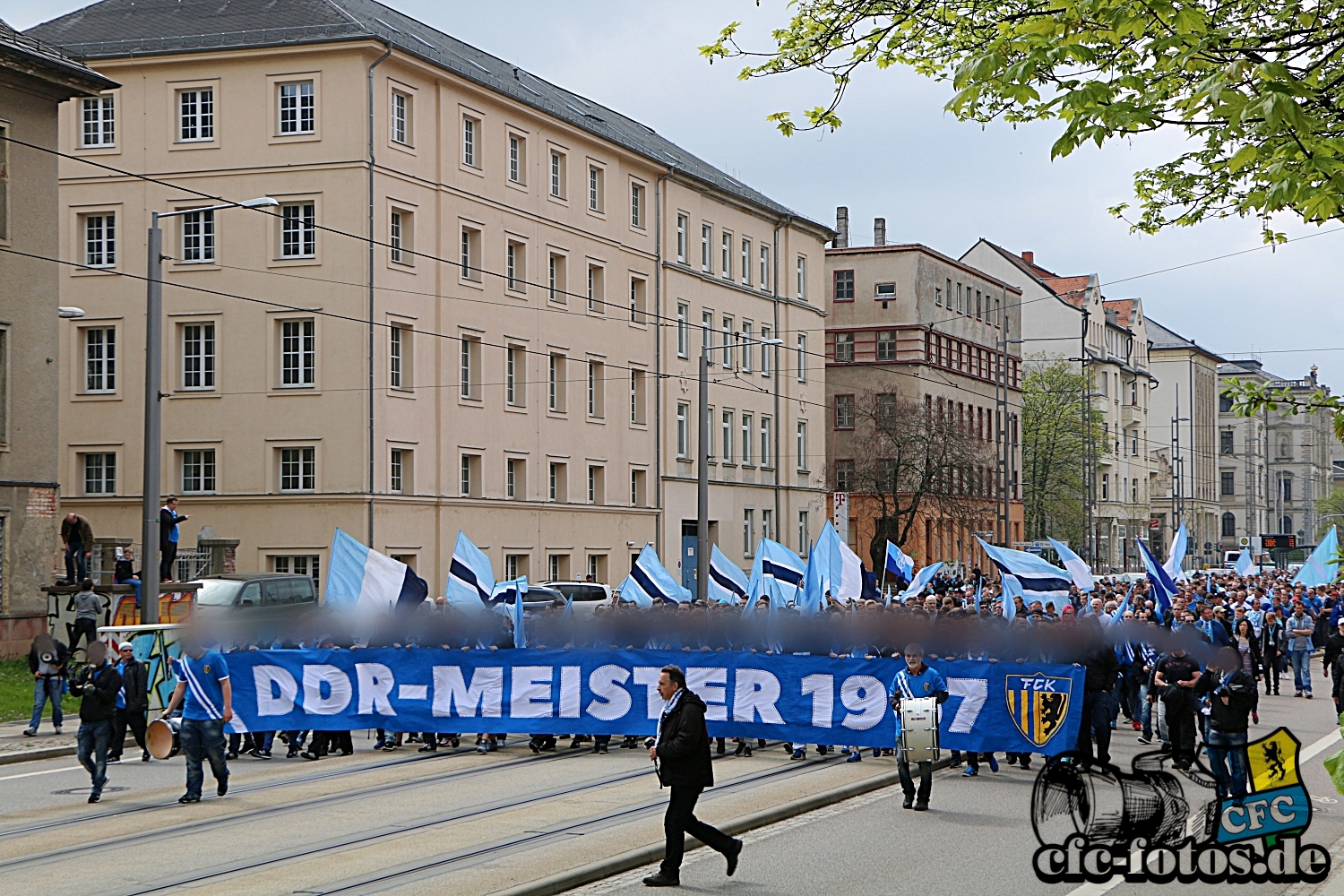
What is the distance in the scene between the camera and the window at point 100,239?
147ft

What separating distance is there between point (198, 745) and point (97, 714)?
1.33 meters

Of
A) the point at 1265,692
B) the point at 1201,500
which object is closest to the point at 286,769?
the point at 1265,692

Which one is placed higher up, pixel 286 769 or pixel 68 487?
pixel 68 487

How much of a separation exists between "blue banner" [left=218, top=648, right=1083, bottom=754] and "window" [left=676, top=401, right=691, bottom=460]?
3883 centimetres

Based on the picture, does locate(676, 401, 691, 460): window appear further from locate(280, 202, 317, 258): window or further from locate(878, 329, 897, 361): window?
locate(878, 329, 897, 361): window

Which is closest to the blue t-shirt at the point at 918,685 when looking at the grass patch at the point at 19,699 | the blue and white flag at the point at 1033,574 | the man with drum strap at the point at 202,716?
the man with drum strap at the point at 202,716

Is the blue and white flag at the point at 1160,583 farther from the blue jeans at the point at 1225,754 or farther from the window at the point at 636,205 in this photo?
the window at the point at 636,205

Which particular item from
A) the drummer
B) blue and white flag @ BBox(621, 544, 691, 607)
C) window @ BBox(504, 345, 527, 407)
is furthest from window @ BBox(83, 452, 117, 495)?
the drummer

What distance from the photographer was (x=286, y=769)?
1858 centimetres

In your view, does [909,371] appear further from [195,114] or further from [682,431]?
[195,114]

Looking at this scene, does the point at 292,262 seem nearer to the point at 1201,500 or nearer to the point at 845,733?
the point at 845,733

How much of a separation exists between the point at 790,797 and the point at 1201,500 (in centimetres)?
12845

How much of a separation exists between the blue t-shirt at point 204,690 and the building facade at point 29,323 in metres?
18.3

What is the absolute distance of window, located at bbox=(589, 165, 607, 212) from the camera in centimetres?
5375
